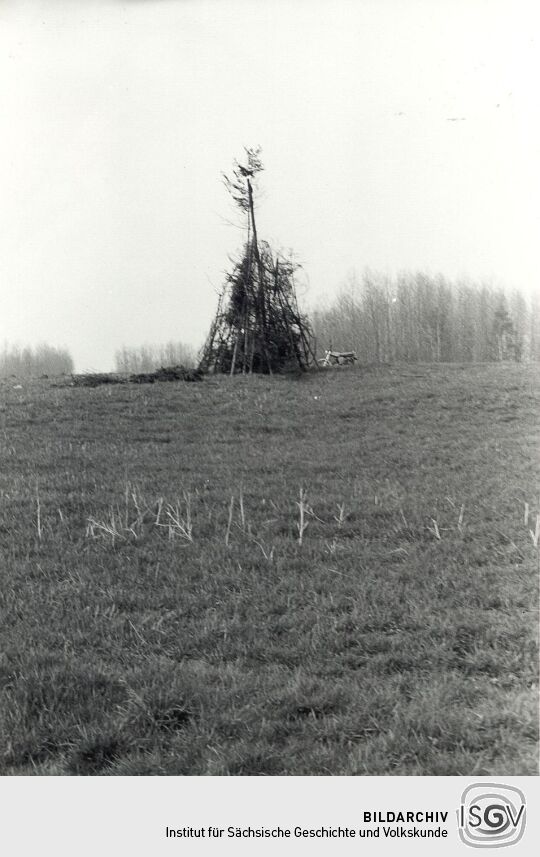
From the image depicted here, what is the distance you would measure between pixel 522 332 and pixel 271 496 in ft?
134

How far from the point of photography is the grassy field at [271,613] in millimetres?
3254

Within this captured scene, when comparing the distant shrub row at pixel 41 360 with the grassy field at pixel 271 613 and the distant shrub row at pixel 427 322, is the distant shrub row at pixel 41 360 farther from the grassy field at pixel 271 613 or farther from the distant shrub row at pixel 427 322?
the grassy field at pixel 271 613

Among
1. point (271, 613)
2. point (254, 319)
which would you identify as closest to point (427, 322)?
point (254, 319)

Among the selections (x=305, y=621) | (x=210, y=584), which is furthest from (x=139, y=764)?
(x=210, y=584)
